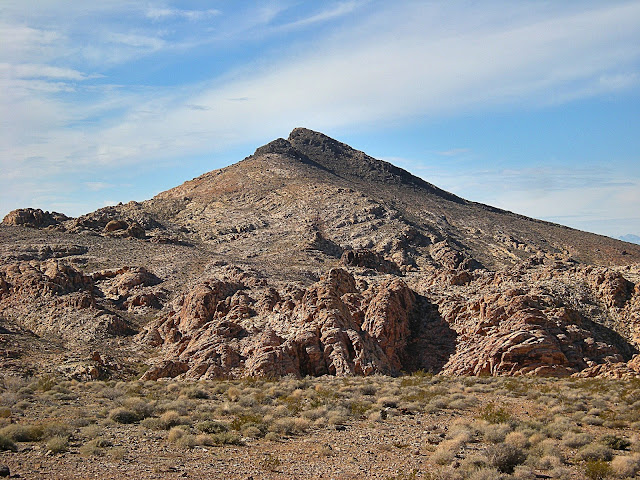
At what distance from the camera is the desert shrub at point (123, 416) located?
19.5 metres

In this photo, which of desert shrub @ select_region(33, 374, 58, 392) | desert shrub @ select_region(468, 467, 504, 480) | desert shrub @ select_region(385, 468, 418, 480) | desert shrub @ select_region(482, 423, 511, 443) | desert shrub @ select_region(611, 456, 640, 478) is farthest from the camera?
desert shrub @ select_region(33, 374, 58, 392)

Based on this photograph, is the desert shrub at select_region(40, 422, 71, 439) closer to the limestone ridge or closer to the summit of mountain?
the summit of mountain

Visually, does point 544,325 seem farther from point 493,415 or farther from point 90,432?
point 90,432

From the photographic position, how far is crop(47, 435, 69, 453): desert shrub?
15.0 meters

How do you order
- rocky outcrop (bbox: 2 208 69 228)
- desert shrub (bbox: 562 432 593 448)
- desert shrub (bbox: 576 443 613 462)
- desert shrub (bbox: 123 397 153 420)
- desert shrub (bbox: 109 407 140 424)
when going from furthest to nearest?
1. rocky outcrop (bbox: 2 208 69 228)
2. desert shrub (bbox: 123 397 153 420)
3. desert shrub (bbox: 109 407 140 424)
4. desert shrub (bbox: 562 432 593 448)
5. desert shrub (bbox: 576 443 613 462)

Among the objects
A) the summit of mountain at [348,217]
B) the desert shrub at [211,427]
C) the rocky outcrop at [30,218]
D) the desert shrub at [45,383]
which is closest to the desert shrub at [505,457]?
the desert shrub at [211,427]

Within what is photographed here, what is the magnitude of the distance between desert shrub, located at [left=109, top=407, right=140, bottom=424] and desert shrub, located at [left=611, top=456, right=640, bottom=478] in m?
14.9

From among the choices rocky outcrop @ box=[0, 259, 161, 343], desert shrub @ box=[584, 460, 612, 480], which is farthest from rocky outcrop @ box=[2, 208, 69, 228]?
desert shrub @ box=[584, 460, 612, 480]

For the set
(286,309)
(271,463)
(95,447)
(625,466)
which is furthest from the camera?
(286,309)

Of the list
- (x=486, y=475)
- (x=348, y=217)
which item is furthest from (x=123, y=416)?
(x=348, y=217)

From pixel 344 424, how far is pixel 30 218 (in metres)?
78.6

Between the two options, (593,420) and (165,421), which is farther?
(593,420)

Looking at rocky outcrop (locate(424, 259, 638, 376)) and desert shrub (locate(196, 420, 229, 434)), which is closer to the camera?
desert shrub (locate(196, 420, 229, 434))

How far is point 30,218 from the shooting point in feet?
278
